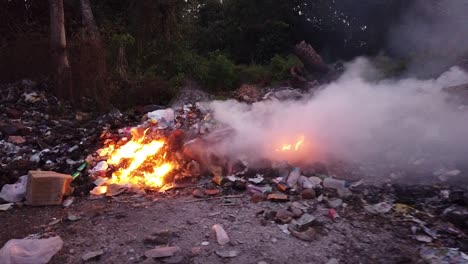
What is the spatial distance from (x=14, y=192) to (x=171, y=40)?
270 inches

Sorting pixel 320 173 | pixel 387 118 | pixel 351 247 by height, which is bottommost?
pixel 351 247

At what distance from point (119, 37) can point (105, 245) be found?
6446mm

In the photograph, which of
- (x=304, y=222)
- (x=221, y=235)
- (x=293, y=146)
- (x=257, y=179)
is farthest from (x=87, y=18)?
(x=304, y=222)

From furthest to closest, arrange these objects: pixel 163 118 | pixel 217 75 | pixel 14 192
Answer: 1. pixel 217 75
2. pixel 163 118
3. pixel 14 192

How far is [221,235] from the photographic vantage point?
10.4ft

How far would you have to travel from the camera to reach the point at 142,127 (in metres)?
5.59

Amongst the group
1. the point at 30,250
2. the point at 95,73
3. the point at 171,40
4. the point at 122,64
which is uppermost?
the point at 171,40

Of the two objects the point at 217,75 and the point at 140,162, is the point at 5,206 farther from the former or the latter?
the point at 217,75

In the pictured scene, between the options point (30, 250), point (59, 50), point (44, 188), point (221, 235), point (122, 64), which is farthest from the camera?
point (122, 64)

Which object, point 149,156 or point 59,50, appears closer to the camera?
point 149,156

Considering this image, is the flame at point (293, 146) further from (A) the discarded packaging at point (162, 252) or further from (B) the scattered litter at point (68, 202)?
(B) the scattered litter at point (68, 202)

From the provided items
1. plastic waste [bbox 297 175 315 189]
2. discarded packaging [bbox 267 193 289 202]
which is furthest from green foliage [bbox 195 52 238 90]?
discarded packaging [bbox 267 193 289 202]

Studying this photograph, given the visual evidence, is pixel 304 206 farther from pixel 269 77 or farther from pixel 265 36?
pixel 265 36

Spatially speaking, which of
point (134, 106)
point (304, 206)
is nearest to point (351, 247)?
point (304, 206)
